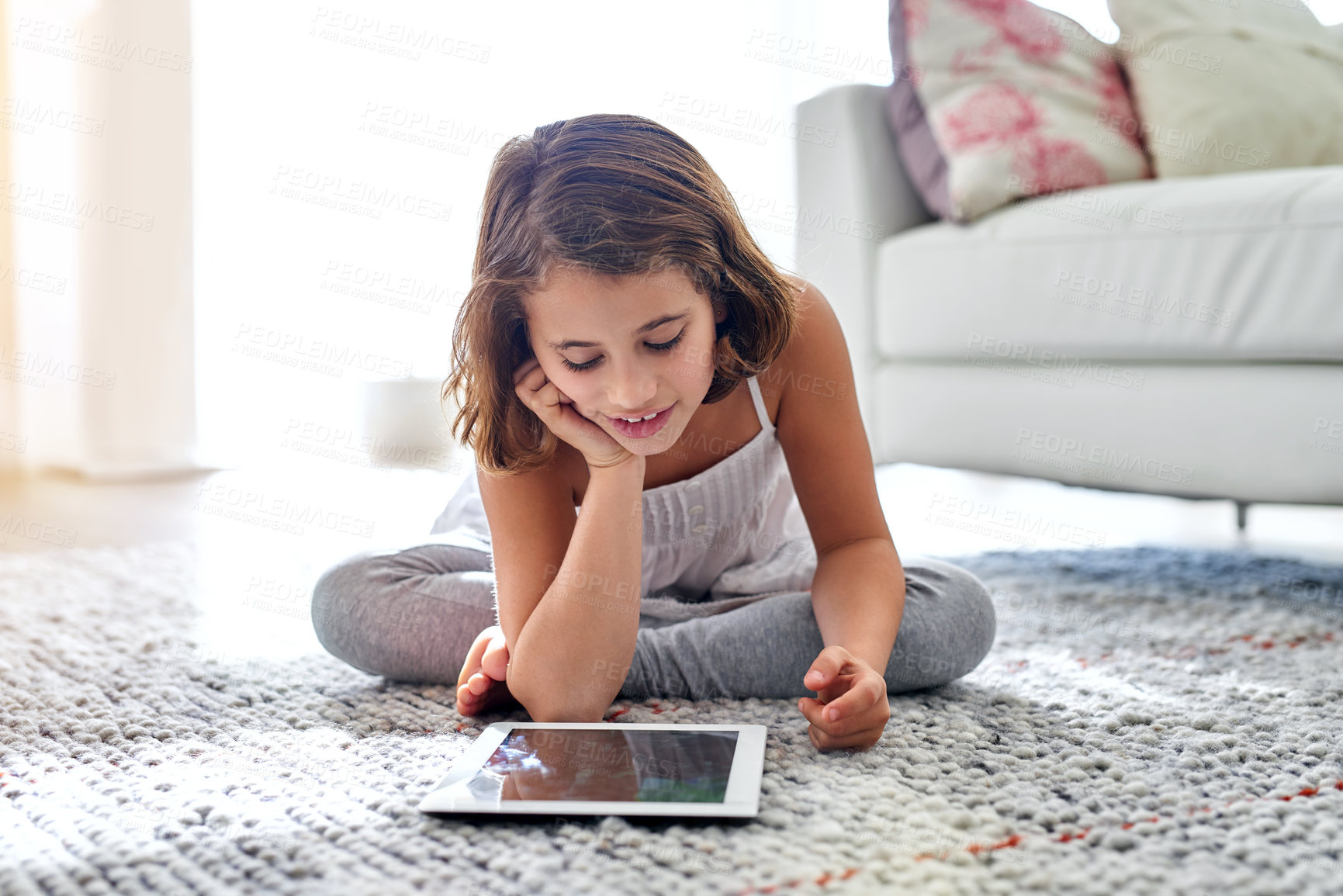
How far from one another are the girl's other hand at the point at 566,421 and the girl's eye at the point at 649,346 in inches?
1.4

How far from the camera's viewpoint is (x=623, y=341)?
2.18 feet

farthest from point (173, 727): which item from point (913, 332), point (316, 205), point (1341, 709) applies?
point (316, 205)

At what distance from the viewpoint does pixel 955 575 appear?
875mm

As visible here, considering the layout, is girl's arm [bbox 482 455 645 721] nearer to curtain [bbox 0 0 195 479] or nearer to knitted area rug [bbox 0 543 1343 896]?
knitted area rug [bbox 0 543 1343 896]

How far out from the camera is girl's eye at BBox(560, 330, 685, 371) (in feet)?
2.24

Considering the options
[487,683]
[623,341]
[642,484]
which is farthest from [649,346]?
[487,683]

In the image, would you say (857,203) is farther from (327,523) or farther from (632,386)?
(327,523)

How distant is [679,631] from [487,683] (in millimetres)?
153

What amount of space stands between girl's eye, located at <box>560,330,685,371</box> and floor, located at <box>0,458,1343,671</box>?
1.12 ft

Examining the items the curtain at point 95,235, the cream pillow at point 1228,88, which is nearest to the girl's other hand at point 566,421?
the cream pillow at point 1228,88

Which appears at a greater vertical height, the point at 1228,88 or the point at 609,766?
the point at 1228,88

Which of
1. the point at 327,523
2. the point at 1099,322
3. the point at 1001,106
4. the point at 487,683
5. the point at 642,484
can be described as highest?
the point at 1001,106

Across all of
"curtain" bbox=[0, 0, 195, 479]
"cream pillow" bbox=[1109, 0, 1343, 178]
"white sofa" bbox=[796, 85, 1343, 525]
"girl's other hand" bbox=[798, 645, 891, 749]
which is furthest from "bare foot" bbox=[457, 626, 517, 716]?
"curtain" bbox=[0, 0, 195, 479]

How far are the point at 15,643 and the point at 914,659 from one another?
823mm
